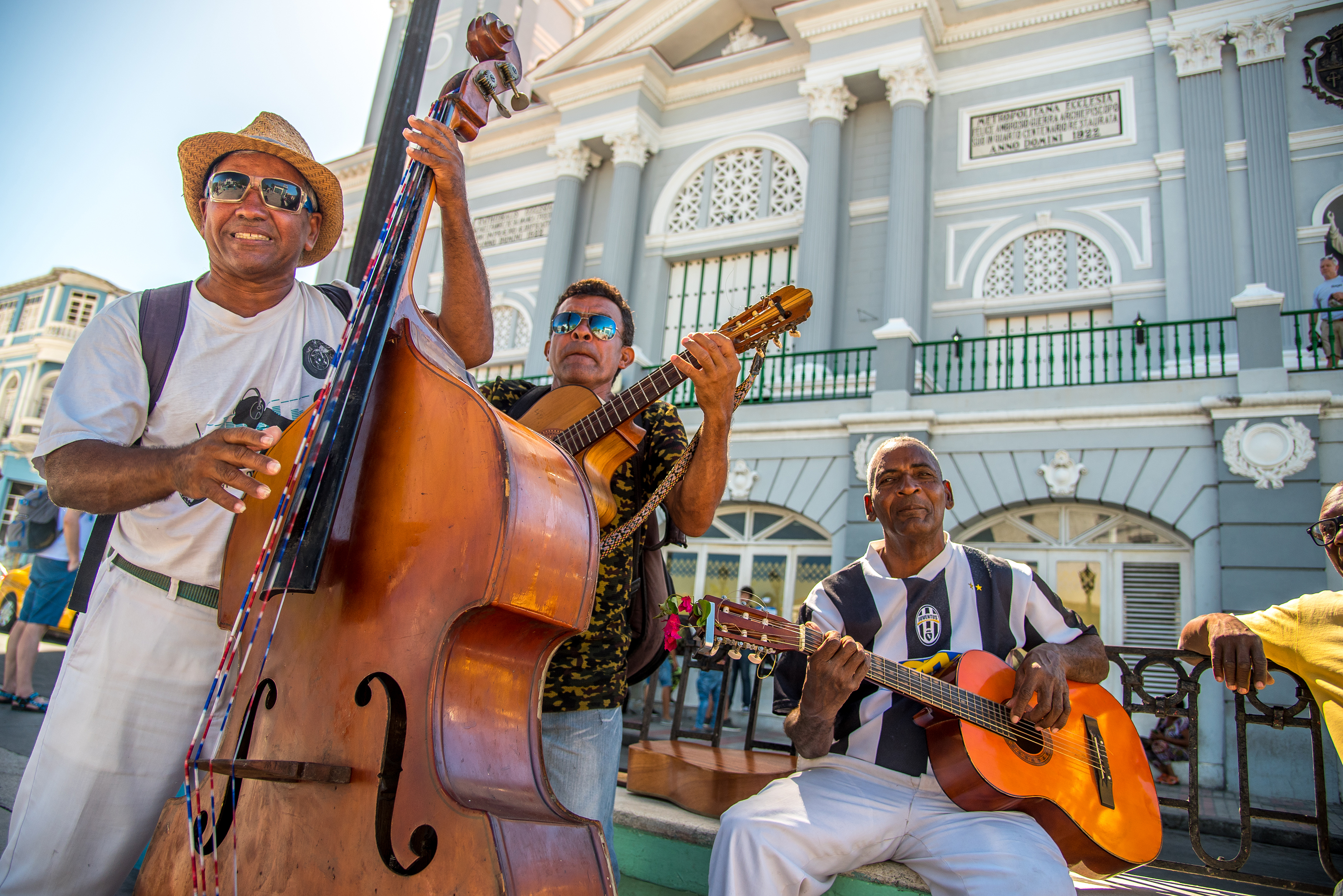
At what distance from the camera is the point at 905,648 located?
2.63 metres

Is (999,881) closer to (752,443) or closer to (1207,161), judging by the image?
(752,443)

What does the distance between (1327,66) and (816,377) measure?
26.6 ft

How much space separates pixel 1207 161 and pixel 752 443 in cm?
759

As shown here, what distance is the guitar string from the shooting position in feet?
7.72

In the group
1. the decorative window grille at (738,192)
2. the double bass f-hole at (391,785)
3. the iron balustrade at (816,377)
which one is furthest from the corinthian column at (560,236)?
the double bass f-hole at (391,785)

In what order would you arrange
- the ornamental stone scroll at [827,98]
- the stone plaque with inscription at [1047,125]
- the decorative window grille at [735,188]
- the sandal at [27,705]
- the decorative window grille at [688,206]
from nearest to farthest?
1. the sandal at [27,705]
2. the stone plaque with inscription at [1047,125]
3. the ornamental stone scroll at [827,98]
4. the decorative window grille at [735,188]
5. the decorative window grille at [688,206]

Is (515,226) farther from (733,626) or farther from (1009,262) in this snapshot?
(733,626)

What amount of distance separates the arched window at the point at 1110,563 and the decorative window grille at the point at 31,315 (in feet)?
124

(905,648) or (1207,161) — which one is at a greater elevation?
(1207,161)

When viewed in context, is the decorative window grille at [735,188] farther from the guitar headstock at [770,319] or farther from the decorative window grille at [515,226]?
the guitar headstock at [770,319]

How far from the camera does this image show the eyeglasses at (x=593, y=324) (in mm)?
2543

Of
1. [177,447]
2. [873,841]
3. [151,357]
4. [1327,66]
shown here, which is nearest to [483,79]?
[151,357]

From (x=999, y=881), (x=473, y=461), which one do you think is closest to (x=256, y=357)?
(x=473, y=461)

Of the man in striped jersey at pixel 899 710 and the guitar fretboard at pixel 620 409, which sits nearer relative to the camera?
the guitar fretboard at pixel 620 409
